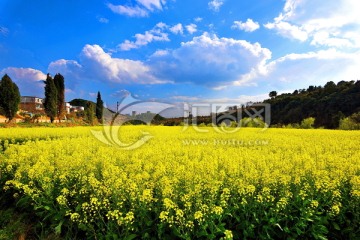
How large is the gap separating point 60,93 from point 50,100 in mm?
7214

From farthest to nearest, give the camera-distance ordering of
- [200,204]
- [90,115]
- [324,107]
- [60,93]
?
[90,115], [60,93], [324,107], [200,204]

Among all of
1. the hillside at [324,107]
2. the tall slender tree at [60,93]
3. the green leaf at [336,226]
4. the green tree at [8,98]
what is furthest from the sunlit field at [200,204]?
the tall slender tree at [60,93]

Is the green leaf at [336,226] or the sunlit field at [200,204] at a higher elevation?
the sunlit field at [200,204]

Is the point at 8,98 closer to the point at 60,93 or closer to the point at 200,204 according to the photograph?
the point at 60,93

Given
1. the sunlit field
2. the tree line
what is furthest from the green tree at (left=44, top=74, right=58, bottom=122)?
the sunlit field

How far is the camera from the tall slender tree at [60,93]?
2206 inches

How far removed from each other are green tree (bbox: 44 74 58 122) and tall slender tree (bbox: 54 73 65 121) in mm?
4067

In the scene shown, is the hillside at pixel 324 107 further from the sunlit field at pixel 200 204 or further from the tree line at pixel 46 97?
the tree line at pixel 46 97

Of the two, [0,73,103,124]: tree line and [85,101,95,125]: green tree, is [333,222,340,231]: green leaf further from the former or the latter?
[85,101,95,125]: green tree

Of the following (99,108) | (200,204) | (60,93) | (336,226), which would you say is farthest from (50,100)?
(336,226)

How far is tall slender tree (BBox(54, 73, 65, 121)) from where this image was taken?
56.0 m

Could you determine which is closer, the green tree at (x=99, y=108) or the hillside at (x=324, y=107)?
the hillside at (x=324, y=107)

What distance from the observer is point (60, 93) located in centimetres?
5778

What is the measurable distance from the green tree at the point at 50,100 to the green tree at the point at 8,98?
455 centimetres
